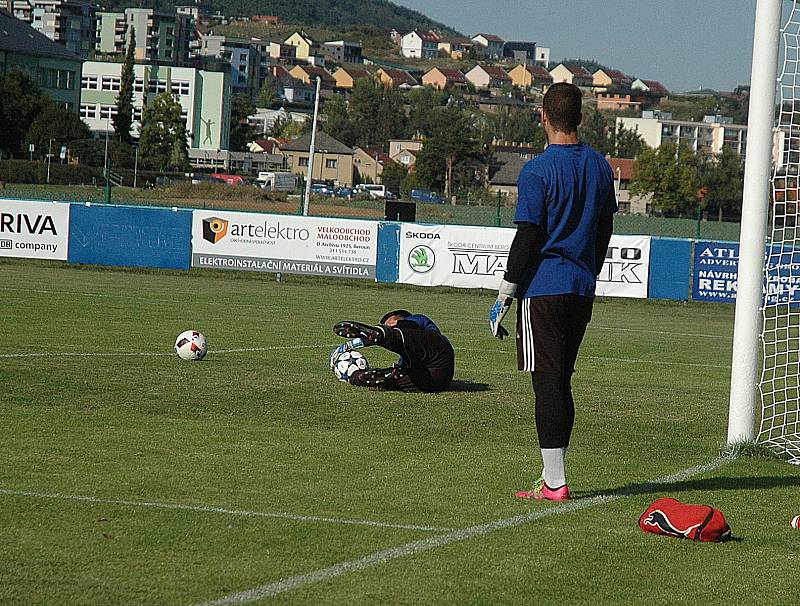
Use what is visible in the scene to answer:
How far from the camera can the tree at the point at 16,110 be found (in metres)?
99.5

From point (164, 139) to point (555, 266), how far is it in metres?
117

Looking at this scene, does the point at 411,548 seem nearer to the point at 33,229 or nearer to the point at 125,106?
the point at 33,229

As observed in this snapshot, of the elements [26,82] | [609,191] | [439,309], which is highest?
[26,82]

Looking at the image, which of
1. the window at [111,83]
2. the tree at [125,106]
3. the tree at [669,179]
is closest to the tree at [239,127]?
the window at [111,83]

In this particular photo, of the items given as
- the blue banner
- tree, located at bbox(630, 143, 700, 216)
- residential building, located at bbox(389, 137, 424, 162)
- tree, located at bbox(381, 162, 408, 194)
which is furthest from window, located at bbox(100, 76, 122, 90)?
the blue banner

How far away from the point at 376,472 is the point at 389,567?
7.37 feet

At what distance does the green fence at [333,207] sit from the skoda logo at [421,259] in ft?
19.2

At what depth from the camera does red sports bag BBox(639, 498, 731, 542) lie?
6473mm

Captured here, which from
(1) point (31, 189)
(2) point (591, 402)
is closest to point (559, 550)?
(2) point (591, 402)

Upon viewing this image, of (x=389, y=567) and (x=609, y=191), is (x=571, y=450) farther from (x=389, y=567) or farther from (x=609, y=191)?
(x=389, y=567)

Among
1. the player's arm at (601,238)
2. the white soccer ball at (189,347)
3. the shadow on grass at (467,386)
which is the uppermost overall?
the player's arm at (601,238)

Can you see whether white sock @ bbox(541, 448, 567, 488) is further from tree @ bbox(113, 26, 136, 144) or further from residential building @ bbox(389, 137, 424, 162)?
residential building @ bbox(389, 137, 424, 162)

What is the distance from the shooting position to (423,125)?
605 ft

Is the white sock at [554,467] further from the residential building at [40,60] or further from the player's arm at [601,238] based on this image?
the residential building at [40,60]
